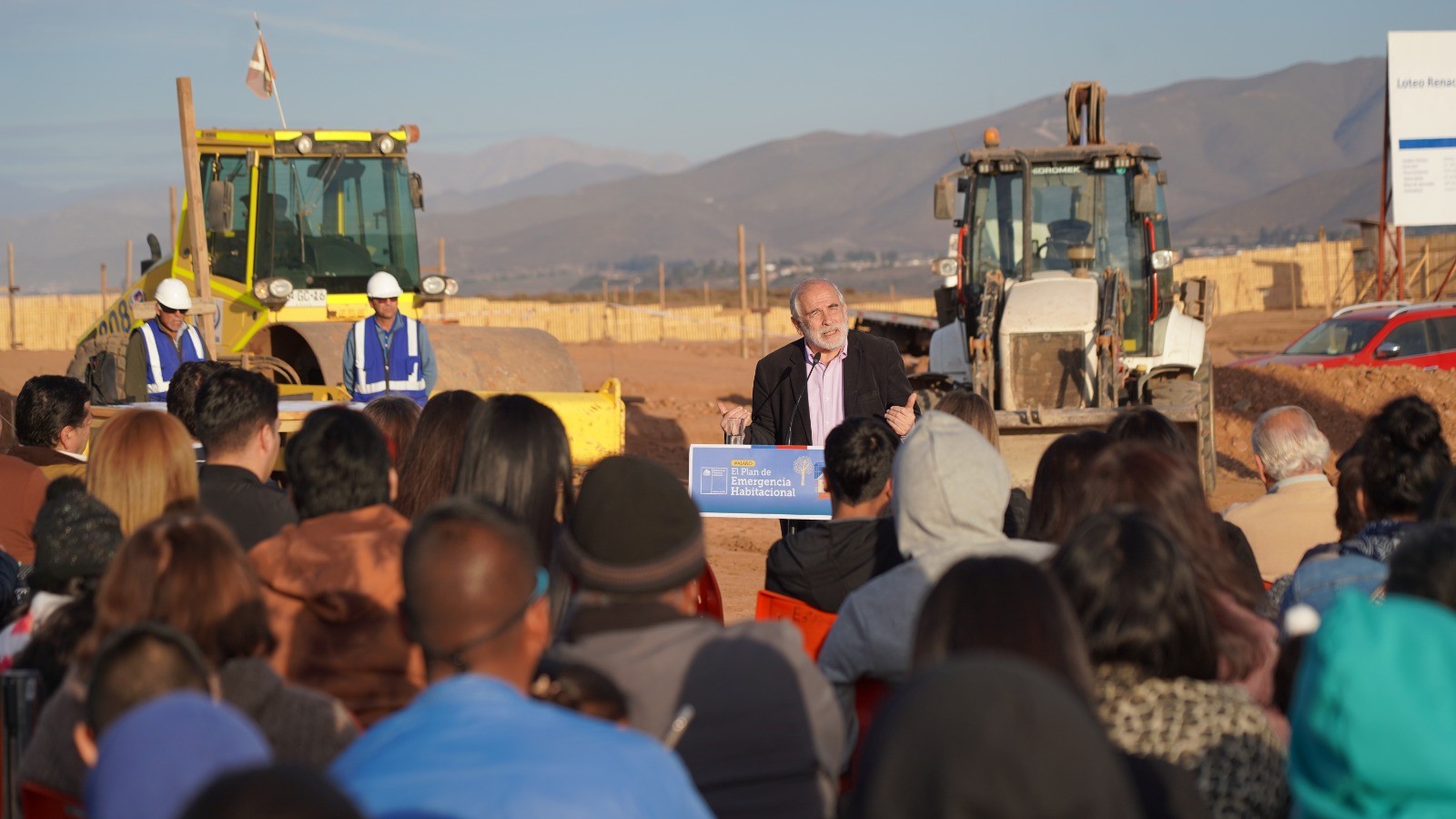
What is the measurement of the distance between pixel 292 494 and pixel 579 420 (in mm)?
6952

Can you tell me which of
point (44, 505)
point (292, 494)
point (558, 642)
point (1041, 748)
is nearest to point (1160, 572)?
point (1041, 748)

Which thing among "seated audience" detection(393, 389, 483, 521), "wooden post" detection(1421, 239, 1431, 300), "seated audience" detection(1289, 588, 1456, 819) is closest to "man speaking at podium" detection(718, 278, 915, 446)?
"seated audience" detection(393, 389, 483, 521)

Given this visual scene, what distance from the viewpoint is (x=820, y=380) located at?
716cm

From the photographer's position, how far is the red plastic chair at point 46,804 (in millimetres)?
3086

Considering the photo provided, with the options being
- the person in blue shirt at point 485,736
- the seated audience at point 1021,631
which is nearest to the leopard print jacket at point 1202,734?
the seated audience at point 1021,631

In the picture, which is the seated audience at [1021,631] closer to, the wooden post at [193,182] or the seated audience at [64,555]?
the seated audience at [64,555]

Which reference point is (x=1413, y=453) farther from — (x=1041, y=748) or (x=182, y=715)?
(x=182, y=715)

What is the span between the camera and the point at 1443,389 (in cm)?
1723

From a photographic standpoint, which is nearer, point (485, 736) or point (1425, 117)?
point (485, 736)

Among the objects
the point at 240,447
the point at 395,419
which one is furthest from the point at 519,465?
the point at 395,419

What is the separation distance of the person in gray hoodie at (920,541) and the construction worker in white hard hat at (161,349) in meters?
7.16

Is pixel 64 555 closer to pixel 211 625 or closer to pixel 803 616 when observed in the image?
pixel 211 625

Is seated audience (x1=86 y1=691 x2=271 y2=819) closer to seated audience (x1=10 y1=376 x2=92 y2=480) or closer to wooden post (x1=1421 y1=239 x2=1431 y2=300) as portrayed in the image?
seated audience (x1=10 y1=376 x2=92 y2=480)

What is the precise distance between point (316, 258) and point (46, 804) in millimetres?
10576
